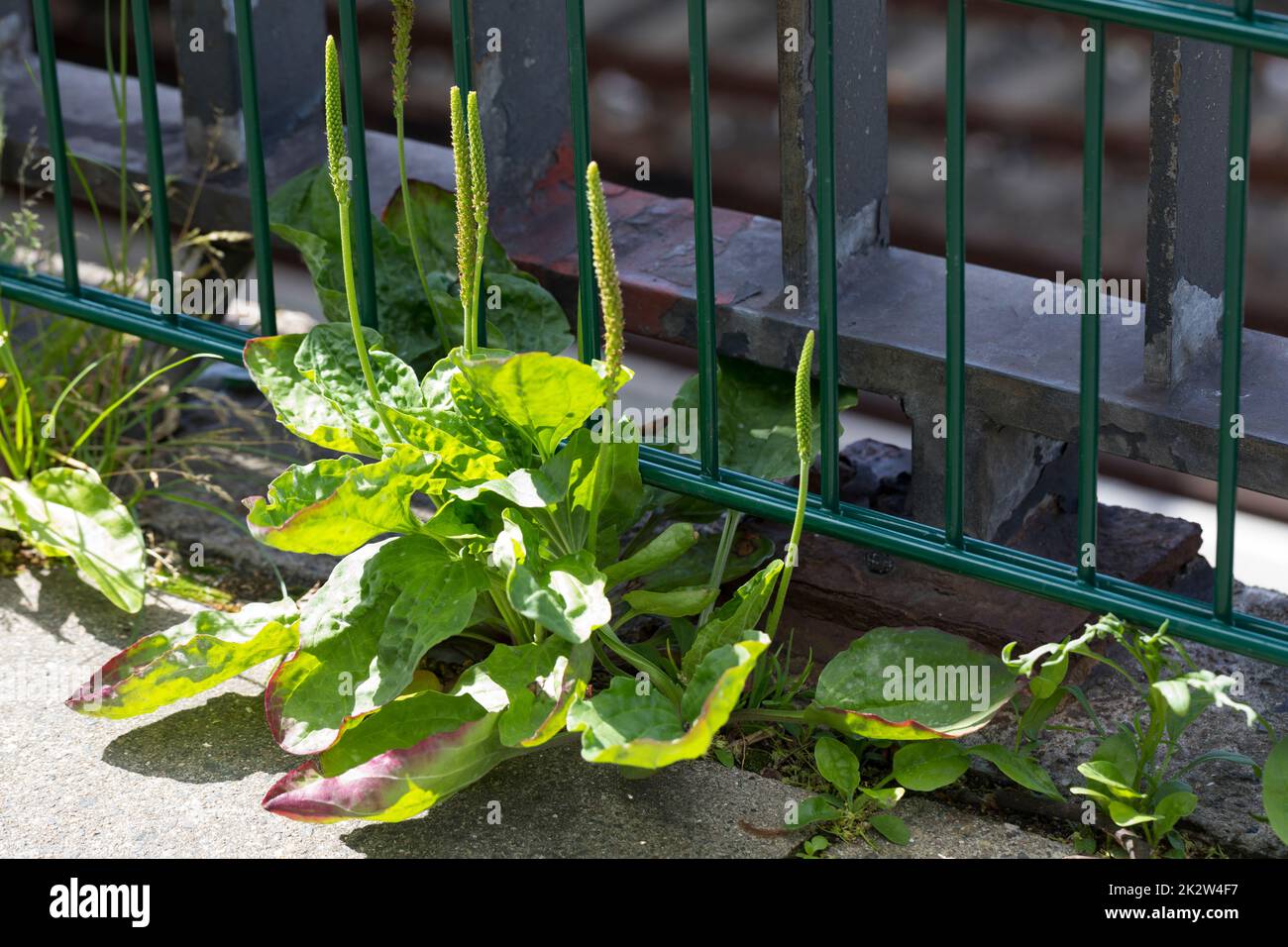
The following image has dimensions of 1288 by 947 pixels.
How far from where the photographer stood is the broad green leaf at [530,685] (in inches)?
85.7

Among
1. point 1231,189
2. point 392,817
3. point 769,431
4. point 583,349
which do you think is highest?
point 1231,189

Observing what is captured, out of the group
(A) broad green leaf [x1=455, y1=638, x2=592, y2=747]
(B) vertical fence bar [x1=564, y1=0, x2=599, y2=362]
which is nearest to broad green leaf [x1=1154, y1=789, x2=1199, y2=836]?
(A) broad green leaf [x1=455, y1=638, x2=592, y2=747]

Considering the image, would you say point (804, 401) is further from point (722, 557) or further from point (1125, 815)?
point (1125, 815)

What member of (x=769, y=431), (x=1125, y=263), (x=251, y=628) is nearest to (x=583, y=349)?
(x=769, y=431)

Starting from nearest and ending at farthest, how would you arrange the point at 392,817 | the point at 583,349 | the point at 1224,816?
the point at 392,817, the point at 1224,816, the point at 583,349

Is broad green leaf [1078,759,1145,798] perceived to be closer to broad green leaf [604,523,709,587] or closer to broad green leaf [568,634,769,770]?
broad green leaf [568,634,769,770]

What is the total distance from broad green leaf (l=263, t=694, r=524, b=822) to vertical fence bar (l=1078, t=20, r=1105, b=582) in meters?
0.80

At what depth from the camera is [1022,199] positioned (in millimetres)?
6152

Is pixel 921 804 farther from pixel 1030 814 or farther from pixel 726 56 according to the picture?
pixel 726 56

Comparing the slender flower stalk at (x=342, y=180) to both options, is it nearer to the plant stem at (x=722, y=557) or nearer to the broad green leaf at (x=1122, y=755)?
the plant stem at (x=722, y=557)

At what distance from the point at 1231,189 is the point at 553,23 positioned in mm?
1292

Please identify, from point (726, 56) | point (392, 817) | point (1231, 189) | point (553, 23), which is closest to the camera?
point (1231, 189)

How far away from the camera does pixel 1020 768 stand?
7.53 feet

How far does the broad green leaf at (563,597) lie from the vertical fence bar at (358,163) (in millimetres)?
632
